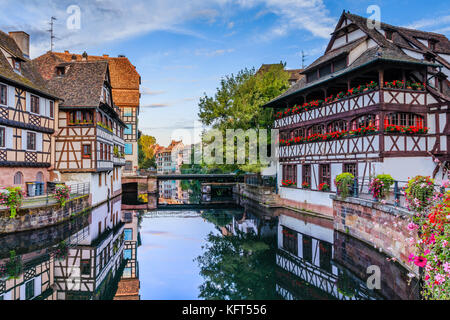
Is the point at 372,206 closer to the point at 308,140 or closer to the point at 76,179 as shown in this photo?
the point at 308,140

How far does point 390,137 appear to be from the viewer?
1683 centimetres

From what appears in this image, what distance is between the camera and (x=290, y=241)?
1588 centimetres

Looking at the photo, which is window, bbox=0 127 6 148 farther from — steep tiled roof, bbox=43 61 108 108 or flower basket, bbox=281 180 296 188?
flower basket, bbox=281 180 296 188

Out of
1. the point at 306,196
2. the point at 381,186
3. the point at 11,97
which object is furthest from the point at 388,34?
the point at 11,97

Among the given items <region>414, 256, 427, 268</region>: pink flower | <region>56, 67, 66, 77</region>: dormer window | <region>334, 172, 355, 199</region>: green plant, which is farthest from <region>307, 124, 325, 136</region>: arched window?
<region>56, 67, 66, 77</region>: dormer window

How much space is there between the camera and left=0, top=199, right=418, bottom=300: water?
958cm

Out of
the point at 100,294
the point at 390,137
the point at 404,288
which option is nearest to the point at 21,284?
the point at 100,294

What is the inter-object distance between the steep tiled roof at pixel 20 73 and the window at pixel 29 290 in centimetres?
1148

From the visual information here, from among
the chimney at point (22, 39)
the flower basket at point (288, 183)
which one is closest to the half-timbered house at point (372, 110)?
the flower basket at point (288, 183)

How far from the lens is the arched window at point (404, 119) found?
1723 centimetres

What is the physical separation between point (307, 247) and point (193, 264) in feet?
16.7

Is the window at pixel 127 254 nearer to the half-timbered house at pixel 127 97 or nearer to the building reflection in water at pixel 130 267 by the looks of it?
the building reflection in water at pixel 130 267

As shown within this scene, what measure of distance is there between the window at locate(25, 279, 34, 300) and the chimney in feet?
64.1

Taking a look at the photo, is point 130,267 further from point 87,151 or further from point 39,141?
point 87,151
